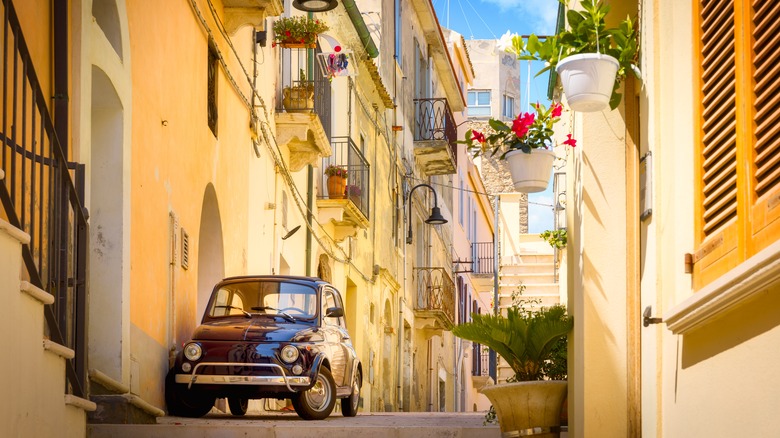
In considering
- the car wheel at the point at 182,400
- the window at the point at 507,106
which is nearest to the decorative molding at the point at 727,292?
the car wheel at the point at 182,400

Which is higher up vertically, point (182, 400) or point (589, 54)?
point (589, 54)

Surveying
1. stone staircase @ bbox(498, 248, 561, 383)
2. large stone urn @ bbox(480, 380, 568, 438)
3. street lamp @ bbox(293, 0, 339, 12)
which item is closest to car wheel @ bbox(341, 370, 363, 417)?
street lamp @ bbox(293, 0, 339, 12)

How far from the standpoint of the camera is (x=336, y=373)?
15086 millimetres

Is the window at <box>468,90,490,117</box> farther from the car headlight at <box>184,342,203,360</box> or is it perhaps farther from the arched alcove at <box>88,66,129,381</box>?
the arched alcove at <box>88,66,129,381</box>

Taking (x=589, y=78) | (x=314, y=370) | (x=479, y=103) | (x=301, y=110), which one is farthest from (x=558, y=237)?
(x=479, y=103)

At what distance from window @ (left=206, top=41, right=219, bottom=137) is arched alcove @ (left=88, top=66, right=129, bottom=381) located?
423 cm

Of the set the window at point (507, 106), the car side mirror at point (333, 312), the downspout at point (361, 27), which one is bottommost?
the car side mirror at point (333, 312)

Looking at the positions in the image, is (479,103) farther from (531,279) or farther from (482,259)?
(531,279)

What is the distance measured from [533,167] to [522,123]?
32cm

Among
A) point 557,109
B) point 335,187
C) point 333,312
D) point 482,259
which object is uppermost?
point 557,109

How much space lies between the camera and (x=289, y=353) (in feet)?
45.6

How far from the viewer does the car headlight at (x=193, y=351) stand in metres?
13.8

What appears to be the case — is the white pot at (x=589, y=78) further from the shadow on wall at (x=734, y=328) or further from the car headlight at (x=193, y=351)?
the car headlight at (x=193, y=351)

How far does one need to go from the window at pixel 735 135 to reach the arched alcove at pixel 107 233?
24.2 feet
